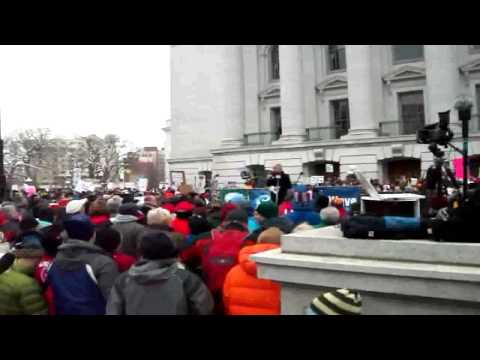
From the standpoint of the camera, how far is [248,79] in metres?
35.3

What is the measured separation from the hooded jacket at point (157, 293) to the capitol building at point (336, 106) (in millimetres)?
23576

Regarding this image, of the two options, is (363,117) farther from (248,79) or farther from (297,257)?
(297,257)

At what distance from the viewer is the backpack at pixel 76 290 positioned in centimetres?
421

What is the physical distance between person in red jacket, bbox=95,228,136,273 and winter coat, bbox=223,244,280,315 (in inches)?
55.7

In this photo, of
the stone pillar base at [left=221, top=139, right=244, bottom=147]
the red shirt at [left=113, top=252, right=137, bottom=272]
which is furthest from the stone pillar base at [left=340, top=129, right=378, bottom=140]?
the red shirt at [left=113, top=252, right=137, bottom=272]

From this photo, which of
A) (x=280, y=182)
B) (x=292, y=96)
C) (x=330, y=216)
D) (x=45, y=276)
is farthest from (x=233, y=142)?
(x=45, y=276)

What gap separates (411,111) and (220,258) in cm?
2871

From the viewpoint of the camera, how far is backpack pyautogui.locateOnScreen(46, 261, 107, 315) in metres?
4.21

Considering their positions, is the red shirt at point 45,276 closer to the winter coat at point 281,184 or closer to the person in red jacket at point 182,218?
the person in red jacket at point 182,218

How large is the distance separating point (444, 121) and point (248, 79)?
31159 mm

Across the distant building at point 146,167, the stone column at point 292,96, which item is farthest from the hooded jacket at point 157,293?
the distant building at point 146,167

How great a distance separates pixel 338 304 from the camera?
268 cm

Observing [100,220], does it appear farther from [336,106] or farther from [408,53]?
[408,53]
